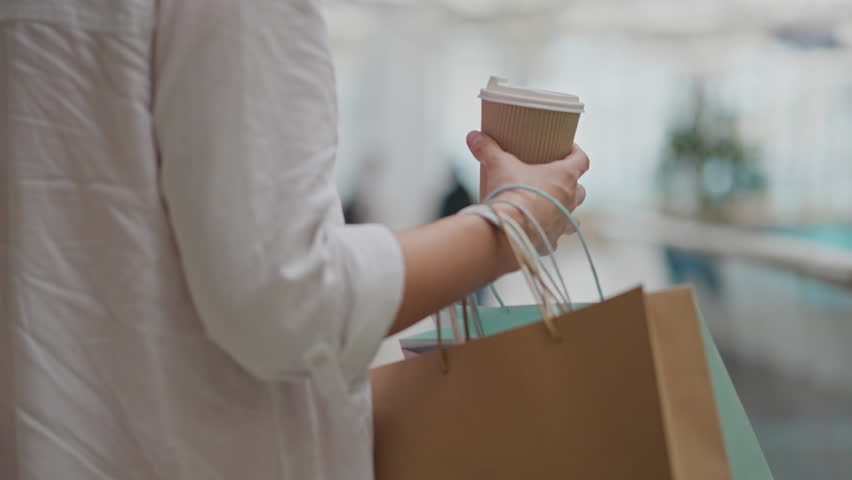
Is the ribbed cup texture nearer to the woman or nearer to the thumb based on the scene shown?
the thumb

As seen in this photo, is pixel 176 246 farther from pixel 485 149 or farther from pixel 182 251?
pixel 485 149

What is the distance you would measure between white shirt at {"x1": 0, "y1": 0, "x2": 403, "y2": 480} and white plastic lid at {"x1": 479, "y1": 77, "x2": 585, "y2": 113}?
23cm

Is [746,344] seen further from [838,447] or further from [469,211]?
[469,211]

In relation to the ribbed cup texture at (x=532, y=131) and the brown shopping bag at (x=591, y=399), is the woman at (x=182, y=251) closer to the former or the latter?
the brown shopping bag at (x=591, y=399)

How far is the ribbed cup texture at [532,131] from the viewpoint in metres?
0.62

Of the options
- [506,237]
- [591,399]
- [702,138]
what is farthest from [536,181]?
[702,138]

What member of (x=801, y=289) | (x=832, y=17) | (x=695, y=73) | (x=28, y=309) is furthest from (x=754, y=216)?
(x=28, y=309)

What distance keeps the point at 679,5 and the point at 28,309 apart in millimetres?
3218

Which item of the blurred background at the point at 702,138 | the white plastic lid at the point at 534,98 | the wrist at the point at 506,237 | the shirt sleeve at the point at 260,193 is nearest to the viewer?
the shirt sleeve at the point at 260,193

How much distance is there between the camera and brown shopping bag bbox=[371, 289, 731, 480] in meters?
0.43

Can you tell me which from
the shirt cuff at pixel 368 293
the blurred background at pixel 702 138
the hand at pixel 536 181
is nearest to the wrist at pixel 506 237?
the hand at pixel 536 181

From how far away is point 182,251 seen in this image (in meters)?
0.40

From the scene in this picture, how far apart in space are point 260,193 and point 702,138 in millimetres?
3028

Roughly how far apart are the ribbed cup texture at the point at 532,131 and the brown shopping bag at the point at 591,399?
200 millimetres
